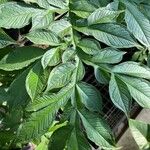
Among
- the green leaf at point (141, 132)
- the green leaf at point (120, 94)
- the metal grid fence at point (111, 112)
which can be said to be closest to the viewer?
the green leaf at point (120, 94)

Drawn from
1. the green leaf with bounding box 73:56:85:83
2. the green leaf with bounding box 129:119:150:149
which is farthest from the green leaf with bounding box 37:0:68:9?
the green leaf with bounding box 129:119:150:149

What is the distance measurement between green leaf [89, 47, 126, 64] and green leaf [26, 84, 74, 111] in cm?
8

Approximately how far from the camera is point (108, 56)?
689mm

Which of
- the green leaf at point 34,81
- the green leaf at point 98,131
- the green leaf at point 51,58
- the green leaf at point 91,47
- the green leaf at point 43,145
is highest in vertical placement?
the green leaf at point 91,47

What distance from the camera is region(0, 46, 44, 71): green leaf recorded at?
0.70 meters

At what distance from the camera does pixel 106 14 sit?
68cm

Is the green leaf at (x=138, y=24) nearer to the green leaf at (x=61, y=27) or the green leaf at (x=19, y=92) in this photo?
the green leaf at (x=61, y=27)

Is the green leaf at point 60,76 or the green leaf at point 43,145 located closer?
the green leaf at point 60,76

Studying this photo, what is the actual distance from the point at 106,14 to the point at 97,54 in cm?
8

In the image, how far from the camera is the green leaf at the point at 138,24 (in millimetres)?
667

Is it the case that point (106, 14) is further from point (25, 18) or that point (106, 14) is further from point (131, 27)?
point (25, 18)

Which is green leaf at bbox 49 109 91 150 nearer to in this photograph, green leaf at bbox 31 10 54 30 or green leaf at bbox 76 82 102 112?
green leaf at bbox 76 82 102 112

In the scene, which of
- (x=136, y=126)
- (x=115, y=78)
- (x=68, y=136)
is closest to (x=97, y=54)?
(x=115, y=78)

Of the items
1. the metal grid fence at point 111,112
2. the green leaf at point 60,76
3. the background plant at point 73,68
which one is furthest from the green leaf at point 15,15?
the metal grid fence at point 111,112
